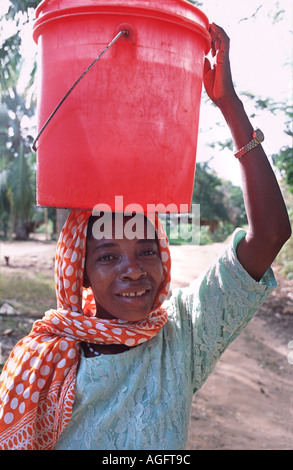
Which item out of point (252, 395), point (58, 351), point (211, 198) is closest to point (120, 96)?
point (58, 351)

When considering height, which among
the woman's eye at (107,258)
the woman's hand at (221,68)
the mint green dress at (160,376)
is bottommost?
the mint green dress at (160,376)

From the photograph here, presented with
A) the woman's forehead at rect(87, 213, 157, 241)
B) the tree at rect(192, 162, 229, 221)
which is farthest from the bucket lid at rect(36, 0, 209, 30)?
the tree at rect(192, 162, 229, 221)

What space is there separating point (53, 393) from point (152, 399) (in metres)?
0.31

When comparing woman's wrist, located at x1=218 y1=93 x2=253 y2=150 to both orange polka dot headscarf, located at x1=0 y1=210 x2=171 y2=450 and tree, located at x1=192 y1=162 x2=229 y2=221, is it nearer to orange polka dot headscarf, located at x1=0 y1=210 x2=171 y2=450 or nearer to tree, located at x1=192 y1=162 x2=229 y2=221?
orange polka dot headscarf, located at x1=0 y1=210 x2=171 y2=450

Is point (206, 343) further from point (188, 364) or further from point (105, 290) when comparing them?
point (105, 290)

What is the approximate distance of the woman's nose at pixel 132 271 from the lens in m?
1.39

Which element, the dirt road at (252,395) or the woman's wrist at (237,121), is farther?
the dirt road at (252,395)

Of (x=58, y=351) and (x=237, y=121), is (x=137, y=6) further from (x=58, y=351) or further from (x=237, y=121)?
(x=58, y=351)

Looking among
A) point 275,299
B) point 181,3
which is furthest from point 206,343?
point 275,299

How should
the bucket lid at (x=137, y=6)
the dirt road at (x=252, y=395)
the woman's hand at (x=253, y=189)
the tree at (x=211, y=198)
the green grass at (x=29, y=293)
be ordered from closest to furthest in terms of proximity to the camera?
the bucket lid at (x=137, y=6) < the woman's hand at (x=253, y=189) < the dirt road at (x=252, y=395) < the green grass at (x=29, y=293) < the tree at (x=211, y=198)

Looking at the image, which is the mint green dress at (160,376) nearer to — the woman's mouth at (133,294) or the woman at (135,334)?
the woman at (135,334)

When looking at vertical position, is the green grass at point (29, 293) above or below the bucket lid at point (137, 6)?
below

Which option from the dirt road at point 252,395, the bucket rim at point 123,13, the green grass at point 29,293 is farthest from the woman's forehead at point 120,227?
the green grass at point 29,293

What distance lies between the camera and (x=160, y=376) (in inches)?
56.0
